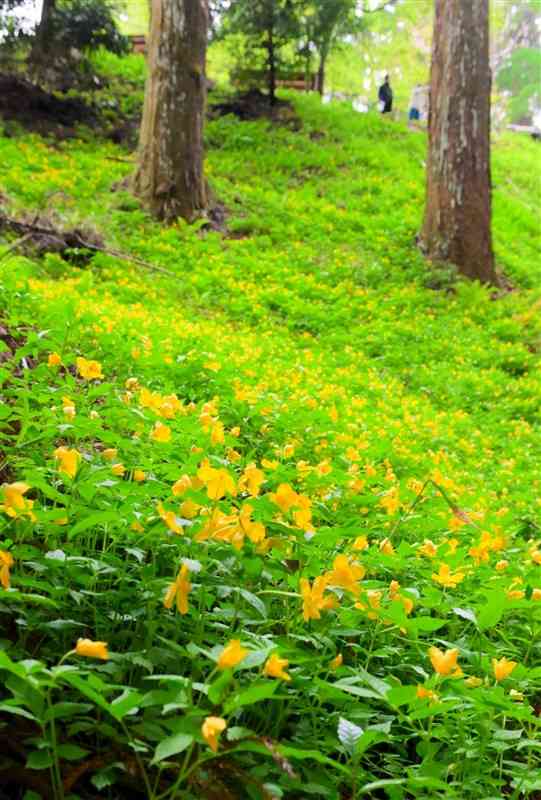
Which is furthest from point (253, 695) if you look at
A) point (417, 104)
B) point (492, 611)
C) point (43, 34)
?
point (417, 104)

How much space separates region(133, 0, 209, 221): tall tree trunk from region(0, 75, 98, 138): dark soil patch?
150 inches

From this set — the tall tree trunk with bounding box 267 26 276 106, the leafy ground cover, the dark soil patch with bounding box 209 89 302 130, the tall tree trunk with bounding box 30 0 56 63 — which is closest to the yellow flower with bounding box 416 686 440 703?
the leafy ground cover

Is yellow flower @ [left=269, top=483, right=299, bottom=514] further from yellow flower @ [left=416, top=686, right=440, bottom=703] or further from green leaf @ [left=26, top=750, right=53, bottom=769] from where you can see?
green leaf @ [left=26, top=750, right=53, bottom=769]

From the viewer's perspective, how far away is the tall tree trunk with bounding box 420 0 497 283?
9492 mm

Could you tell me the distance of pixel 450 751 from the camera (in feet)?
5.10

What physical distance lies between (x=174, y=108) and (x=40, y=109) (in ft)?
16.3

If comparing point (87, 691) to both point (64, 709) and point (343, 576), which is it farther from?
point (343, 576)

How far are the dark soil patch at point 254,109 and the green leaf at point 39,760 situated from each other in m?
15.2

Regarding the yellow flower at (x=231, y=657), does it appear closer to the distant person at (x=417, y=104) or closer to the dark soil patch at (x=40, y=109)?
the dark soil patch at (x=40, y=109)

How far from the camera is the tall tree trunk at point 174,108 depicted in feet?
29.8

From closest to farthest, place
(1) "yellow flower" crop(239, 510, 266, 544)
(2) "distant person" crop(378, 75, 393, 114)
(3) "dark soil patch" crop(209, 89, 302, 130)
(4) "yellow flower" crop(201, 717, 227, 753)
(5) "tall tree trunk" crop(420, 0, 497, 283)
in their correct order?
(4) "yellow flower" crop(201, 717, 227, 753), (1) "yellow flower" crop(239, 510, 266, 544), (5) "tall tree trunk" crop(420, 0, 497, 283), (3) "dark soil patch" crop(209, 89, 302, 130), (2) "distant person" crop(378, 75, 393, 114)

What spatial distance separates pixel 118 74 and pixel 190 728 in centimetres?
1677

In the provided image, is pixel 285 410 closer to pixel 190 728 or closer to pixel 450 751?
pixel 450 751


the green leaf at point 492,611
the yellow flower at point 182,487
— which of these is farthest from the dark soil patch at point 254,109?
the green leaf at point 492,611
